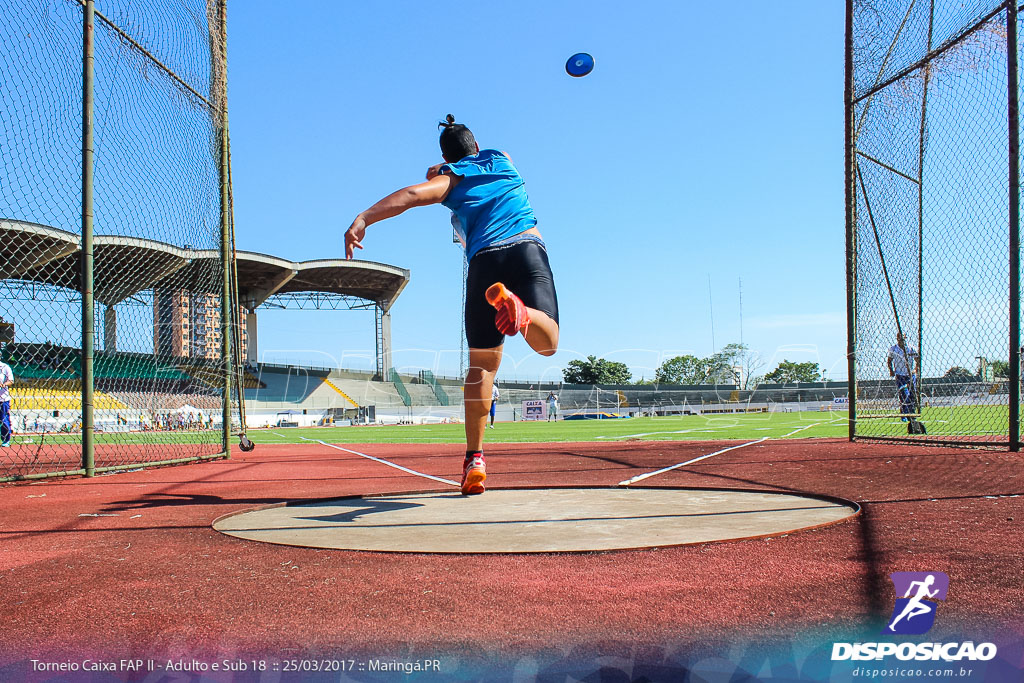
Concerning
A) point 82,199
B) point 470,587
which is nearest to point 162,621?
point 470,587

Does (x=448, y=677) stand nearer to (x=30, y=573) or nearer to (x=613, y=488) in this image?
(x=30, y=573)

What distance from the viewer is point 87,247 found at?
19.8 feet

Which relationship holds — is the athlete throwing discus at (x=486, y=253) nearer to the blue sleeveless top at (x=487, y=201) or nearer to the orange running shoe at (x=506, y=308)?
the blue sleeveless top at (x=487, y=201)

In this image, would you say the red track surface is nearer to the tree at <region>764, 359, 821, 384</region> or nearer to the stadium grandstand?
the stadium grandstand

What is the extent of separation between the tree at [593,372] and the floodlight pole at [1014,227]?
80.7 m

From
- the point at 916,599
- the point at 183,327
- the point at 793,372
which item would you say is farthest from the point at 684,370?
the point at 916,599

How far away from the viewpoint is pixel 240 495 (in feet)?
15.7

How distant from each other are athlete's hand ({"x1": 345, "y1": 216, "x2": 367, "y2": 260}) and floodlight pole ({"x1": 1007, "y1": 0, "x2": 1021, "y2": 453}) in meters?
5.94

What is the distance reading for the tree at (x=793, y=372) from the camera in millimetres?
101062

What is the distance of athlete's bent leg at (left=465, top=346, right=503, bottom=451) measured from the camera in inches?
165

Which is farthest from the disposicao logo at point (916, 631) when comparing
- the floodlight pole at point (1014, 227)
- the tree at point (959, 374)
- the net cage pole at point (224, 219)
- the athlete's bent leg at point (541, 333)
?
the net cage pole at point (224, 219)

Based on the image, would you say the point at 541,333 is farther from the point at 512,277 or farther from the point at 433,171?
the point at 433,171

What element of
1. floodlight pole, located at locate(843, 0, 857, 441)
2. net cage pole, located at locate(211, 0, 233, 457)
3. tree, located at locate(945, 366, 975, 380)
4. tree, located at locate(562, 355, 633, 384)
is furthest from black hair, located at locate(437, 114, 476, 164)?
tree, located at locate(562, 355, 633, 384)

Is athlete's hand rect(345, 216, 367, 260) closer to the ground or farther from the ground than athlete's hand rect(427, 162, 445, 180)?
closer to the ground
